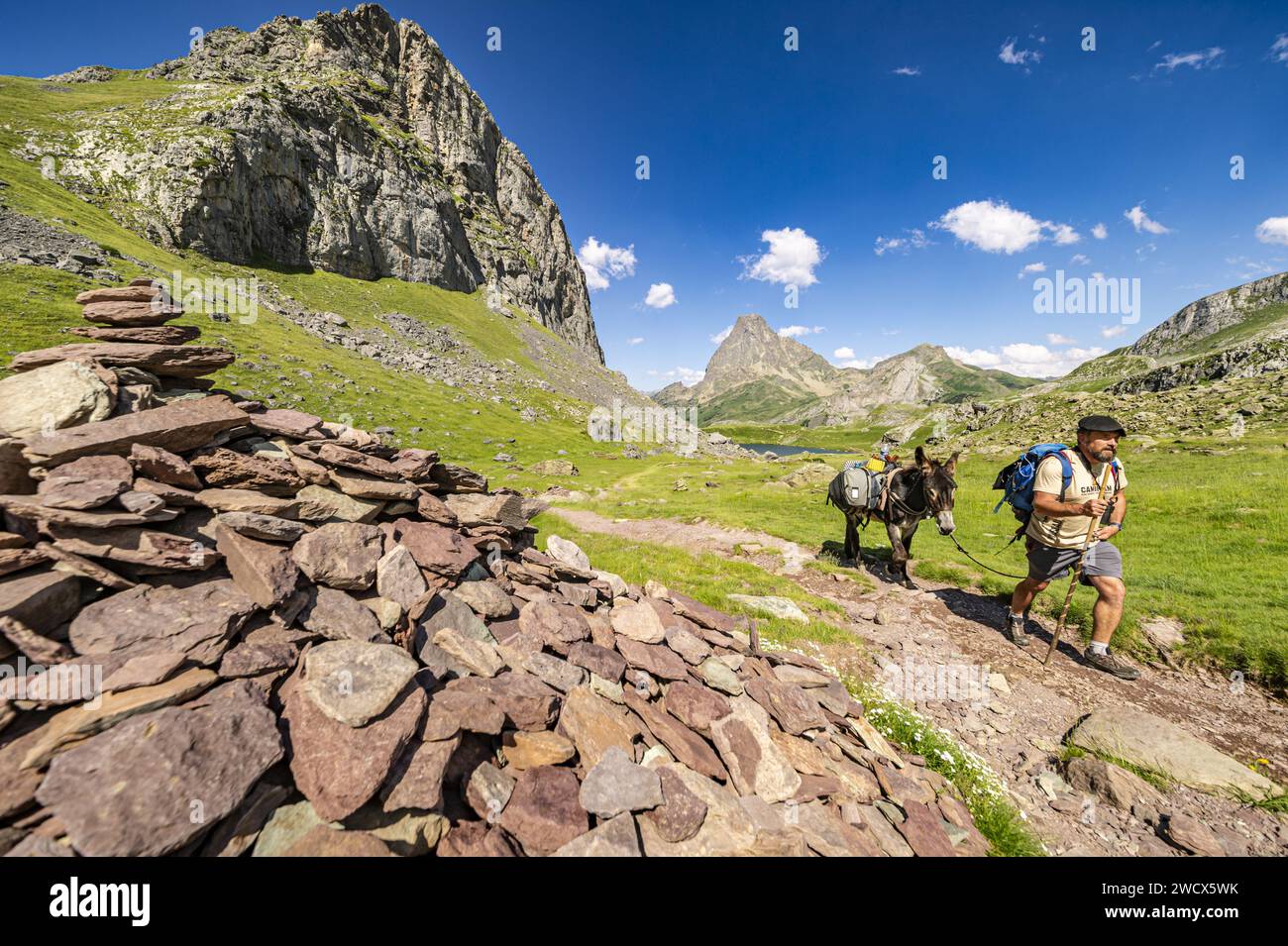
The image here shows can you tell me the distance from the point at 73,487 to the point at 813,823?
8.48 meters

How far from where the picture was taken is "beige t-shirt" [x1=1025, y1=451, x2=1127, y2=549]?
25.8 feet

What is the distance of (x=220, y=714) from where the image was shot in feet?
11.7

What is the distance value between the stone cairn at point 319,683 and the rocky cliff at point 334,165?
10155cm

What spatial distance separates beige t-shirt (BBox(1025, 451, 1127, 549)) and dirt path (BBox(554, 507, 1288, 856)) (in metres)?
2.43

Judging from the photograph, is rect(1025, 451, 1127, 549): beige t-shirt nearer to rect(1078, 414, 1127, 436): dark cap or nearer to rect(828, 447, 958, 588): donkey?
rect(1078, 414, 1127, 436): dark cap

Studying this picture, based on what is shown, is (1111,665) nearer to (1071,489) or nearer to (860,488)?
(1071,489)

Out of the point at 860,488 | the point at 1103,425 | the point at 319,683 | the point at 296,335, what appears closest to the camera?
the point at 319,683

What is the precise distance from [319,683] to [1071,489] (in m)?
11.8

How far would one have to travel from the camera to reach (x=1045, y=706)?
276 inches

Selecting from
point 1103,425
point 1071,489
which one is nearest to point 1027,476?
point 1071,489

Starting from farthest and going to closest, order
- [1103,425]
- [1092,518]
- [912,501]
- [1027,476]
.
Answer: [912,501]
[1027,476]
[1092,518]
[1103,425]

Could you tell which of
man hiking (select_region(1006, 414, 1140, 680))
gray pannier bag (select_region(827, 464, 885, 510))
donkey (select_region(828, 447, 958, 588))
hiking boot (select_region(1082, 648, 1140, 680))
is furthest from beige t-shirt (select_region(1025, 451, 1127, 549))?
gray pannier bag (select_region(827, 464, 885, 510))
